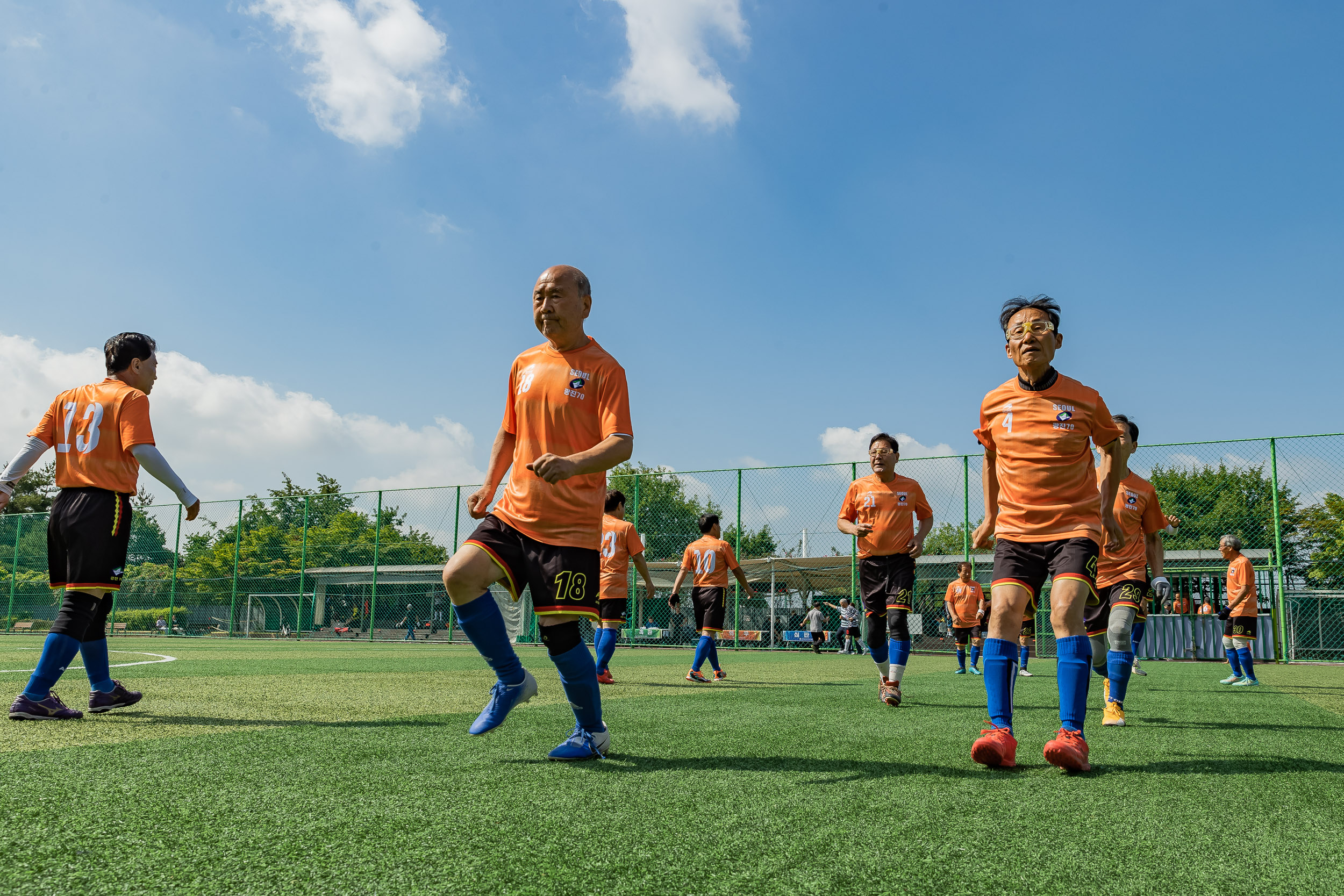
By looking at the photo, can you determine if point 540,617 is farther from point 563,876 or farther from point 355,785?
point 563,876

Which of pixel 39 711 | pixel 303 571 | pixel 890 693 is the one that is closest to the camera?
pixel 39 711

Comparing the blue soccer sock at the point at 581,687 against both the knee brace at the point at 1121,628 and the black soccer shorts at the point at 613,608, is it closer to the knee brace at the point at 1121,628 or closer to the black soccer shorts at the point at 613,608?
the knee brace at the point at 1121,628

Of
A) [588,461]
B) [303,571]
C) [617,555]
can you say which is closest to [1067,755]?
[588,461]

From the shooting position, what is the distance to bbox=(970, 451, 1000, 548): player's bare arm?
4.36 meters

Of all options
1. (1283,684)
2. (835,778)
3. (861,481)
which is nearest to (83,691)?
(835,778)

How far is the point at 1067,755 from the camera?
323 cm

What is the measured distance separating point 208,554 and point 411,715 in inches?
1029

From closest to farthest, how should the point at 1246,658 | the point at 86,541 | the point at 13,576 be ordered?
the point at 86,541 → the point at 1246,658 → the point at 13,576

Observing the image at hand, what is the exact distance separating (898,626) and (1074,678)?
132 inches

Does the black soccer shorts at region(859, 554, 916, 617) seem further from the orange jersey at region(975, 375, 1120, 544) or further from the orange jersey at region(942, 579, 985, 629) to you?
the orange jersey at region(942, 579, 985, 629)

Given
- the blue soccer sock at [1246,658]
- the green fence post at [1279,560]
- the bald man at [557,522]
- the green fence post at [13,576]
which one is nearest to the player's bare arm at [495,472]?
the bald man at [557,522]

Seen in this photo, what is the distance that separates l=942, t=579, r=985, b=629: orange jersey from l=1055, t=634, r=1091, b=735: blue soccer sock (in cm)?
933

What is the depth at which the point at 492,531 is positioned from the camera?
11.8 feet

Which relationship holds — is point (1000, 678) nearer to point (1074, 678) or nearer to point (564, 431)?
point (1074, 678)
